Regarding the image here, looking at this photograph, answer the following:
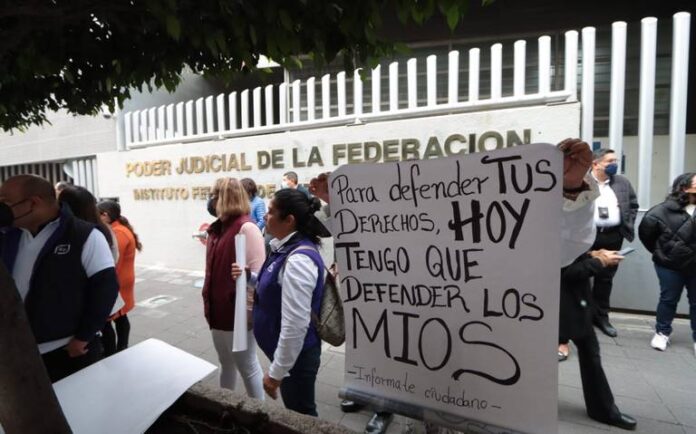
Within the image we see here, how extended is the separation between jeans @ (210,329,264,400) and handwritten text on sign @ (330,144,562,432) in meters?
1.17

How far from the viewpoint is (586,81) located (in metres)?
5.37

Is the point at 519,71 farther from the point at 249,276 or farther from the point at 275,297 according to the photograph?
the point at 275,297

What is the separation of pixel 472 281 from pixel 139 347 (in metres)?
1.80

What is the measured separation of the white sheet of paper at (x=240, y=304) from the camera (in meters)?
2.57

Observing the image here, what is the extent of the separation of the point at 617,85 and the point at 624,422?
4.12 meters

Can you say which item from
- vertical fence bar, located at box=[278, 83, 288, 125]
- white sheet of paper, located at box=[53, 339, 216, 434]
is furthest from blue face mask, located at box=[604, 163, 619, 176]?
vertical fence bar, located at box=[278, 83, 288, 125]

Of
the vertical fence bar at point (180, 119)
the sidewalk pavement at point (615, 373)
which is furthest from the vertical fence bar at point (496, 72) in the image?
the vertical fence bar at point (180, 119)

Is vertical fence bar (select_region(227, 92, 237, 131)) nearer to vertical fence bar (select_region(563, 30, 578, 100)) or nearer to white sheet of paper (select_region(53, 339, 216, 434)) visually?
vertical fence bar (select_region(563, 30, 578, 100))

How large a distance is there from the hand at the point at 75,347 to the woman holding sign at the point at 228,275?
0.76 m

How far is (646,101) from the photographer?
5137 millimetres

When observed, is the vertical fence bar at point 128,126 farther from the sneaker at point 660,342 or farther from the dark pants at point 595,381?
the sneaker at point 660,342

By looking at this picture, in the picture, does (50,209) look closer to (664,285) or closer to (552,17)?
(664,285)

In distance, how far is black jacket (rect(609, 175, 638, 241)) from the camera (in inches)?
182

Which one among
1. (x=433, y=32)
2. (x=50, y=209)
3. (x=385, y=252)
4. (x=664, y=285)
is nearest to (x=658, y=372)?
(x=664, y=285)
